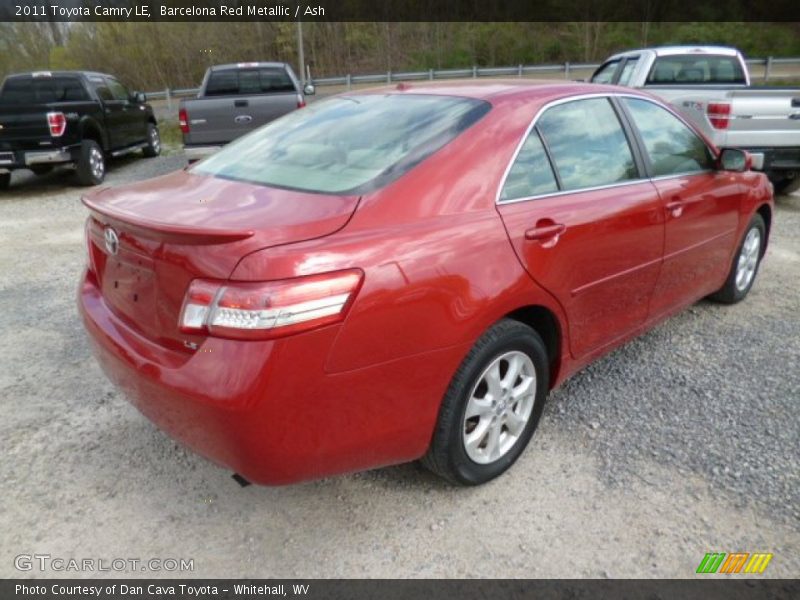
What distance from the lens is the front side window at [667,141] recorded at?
3371 millimetres

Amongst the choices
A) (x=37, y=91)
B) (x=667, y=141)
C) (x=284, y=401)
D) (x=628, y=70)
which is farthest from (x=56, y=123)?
(x=284, y=401)

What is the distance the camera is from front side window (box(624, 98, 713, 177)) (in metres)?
3.37

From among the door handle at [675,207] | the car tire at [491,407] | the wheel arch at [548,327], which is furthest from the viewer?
the door handle at [675,207]

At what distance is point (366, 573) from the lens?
7.35 feet

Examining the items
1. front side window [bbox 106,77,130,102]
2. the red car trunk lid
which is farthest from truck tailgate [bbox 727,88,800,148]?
front side window [bbox 106,77,130,102]

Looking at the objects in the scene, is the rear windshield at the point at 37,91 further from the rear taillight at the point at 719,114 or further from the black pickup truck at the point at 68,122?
the rear taillight at the point at 719,114

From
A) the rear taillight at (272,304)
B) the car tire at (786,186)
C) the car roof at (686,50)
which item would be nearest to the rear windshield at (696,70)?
the car roof at (686,50)

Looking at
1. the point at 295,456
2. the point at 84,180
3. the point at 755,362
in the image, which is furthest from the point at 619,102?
the point at 84,180

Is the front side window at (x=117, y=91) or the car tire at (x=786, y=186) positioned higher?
the front side window at (x=117, y=91)

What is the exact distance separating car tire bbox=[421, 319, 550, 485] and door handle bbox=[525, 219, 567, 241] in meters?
0.35

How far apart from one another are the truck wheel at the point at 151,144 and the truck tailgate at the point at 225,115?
479cm

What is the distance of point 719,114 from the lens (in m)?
7.09

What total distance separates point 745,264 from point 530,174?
2.71 m
